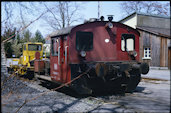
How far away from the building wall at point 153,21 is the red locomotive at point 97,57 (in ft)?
53.5

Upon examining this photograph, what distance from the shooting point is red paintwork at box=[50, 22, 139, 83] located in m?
7.17

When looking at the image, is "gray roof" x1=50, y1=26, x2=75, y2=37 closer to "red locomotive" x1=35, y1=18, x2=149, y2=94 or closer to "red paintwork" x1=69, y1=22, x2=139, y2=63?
"red locomotive" x1=35, y1=18, x2=149, y2=94

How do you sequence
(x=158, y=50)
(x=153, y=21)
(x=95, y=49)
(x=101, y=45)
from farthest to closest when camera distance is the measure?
(x=153, y=21) < (x=158, y=50) < (x=101, y=45) < (x=95, y=49)

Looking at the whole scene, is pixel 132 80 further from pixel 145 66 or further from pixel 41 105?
pixel 41 105

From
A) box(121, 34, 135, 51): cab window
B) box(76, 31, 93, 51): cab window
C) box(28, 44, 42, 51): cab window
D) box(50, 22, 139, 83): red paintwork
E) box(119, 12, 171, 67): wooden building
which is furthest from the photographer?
box(119, 12, 171, 67): wooden building

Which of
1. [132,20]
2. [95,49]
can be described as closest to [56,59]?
[95,49]

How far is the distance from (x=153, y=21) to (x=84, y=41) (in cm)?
1967

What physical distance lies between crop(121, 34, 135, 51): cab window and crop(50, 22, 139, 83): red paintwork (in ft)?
0.53

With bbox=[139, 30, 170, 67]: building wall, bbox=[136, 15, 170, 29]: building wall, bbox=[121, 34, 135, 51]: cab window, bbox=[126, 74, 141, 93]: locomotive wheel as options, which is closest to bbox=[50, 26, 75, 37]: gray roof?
bbox=[121, 34, 135, 51]: cab window

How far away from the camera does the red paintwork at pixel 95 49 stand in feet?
23.5

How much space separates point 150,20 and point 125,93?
61.7 ft

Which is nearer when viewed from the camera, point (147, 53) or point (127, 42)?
point (127, 42)

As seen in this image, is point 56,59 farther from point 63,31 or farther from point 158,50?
point 158,50

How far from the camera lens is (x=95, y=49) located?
298 inches
